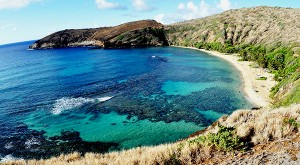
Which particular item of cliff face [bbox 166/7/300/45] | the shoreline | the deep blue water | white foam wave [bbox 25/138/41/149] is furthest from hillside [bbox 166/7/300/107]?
white foam wave [bbox 25/138/41/149]

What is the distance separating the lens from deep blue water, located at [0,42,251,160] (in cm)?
4294

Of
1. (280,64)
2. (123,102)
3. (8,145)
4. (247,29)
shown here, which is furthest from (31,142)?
(247,29)

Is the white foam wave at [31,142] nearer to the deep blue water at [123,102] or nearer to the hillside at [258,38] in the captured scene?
the deep blue water at [123,102]

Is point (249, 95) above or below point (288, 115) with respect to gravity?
below

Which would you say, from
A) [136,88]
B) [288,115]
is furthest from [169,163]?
[136,88]

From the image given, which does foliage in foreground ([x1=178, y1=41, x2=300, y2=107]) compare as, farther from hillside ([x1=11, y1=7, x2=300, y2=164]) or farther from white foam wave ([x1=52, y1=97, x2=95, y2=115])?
white foam wave ([x1=52, y1=97, x2=95, y2=115])

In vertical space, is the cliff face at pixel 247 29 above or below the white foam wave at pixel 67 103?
above

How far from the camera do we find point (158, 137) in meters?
39.7

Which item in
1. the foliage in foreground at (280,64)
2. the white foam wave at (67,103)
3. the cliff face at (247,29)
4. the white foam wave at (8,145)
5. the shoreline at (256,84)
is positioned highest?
the cliff face at (247,29)

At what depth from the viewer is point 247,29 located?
5492 inches

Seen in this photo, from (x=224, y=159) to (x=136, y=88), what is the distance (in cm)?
5472

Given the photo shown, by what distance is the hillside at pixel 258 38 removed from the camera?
70188 millimetres

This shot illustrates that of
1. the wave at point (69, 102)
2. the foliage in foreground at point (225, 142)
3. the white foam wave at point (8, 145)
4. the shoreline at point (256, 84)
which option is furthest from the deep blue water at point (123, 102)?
the foliage in foreground at point (225, 142)

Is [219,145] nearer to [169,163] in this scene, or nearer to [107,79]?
[169,163]
